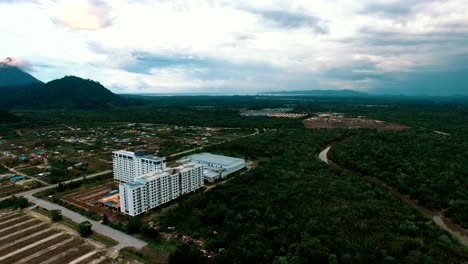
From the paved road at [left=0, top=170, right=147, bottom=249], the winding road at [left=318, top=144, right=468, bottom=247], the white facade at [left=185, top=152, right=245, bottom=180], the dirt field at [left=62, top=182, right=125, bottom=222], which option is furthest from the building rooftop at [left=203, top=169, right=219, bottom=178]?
the winding road at [left=318, top=144, right=468, bottom=247]

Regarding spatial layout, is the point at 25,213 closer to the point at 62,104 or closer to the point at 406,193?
Result: the point at 406,193

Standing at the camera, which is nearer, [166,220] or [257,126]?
[166,220]

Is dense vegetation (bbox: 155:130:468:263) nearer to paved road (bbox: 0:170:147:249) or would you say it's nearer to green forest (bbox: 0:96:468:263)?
green forest (bbox: 0:96:468:263)

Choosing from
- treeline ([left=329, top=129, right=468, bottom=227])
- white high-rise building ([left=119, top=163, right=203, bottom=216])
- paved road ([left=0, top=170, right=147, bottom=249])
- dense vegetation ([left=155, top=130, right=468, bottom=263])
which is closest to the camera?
dense vegetation ([left=155, top=130, right=468, bottom=263])

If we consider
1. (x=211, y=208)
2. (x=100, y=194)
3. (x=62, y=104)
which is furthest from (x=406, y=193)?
(x=62, y=104)

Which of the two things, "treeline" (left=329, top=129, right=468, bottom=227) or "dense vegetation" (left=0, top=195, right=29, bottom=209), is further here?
"treeline" (left=329, top=129, right=468, bottom=227)
